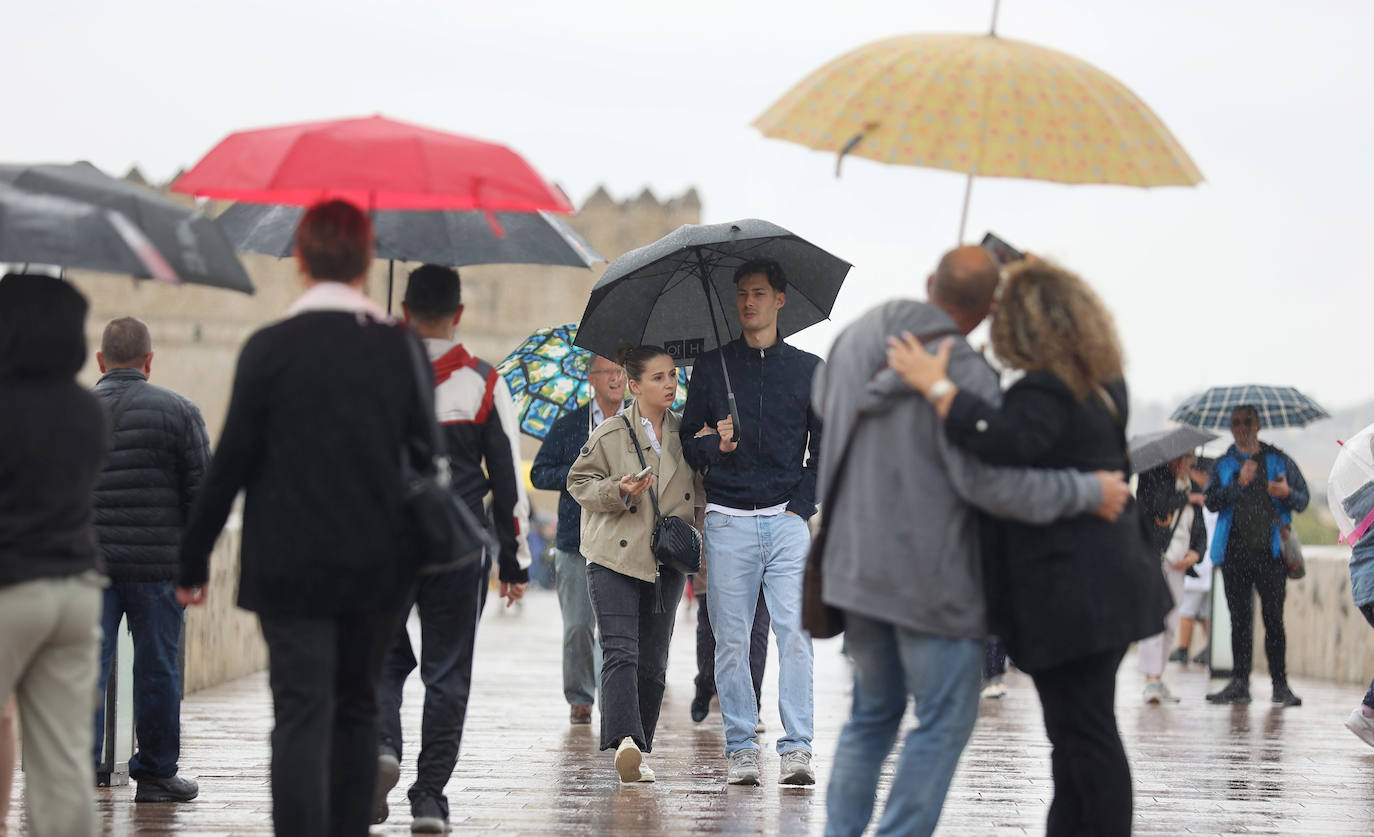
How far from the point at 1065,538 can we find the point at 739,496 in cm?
261

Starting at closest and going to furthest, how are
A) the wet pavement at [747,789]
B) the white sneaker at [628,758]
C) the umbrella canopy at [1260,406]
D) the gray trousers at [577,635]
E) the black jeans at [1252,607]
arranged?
the wet pavement at [747,789]
the white sneaker at [628,758]
the gray trousers at [577,635]
the black jeans at [1252,607]
the umbrella canopy at [1260,406]

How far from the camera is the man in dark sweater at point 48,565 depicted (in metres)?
4.14

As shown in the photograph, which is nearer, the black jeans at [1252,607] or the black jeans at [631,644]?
the black jeans at [631,644]

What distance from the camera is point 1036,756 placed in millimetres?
8211

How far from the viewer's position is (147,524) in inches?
252

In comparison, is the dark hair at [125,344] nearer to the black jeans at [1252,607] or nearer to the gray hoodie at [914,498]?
the gray hoodie at [914,498]

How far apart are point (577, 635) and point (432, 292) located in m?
4.03

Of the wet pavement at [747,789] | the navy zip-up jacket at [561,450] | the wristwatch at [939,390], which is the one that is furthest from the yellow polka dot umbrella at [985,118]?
the navy zip-up jacket at [561,450]

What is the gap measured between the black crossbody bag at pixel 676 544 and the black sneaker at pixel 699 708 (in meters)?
2.77

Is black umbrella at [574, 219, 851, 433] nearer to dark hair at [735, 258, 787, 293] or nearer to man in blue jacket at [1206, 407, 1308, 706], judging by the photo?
A: dark hair at [735, 258, 787, 293]

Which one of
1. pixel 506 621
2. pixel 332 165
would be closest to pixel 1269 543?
pixel 332 165

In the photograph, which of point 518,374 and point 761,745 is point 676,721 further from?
point 518,374

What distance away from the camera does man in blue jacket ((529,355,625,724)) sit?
893 centimetres

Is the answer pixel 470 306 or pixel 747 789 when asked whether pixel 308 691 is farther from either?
pixel 470 306
